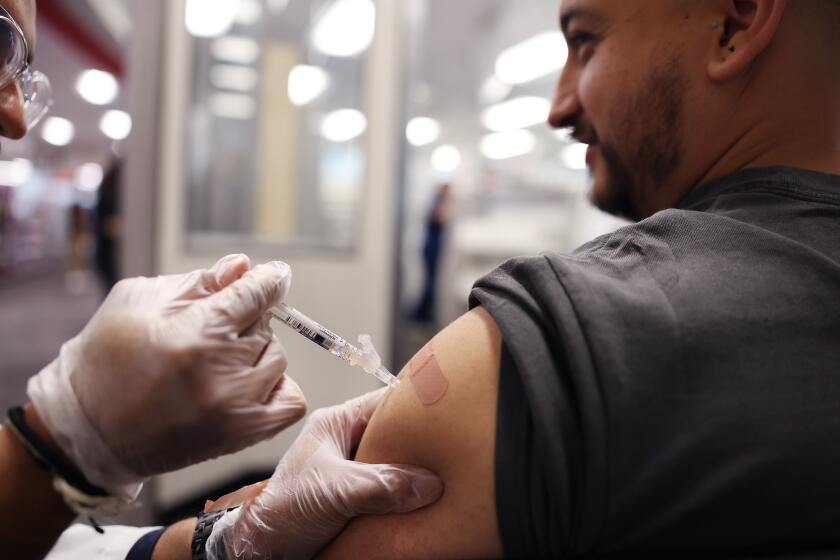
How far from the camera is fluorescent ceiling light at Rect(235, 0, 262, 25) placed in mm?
2486

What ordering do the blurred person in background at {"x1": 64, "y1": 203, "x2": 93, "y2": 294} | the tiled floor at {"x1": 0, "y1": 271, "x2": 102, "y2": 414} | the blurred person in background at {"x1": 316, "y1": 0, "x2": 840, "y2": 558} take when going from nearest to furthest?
the blurred person in background at {"x1": 316, "y1": 0, "x2": 840, "y2": 558} < the tiled floor at {"x1": 0, "y1": 271, "x2": 102, "y2": 414} < the blurred person in background at {"x1": 64, "y1": 203, "x2": 93, "y2": 294}

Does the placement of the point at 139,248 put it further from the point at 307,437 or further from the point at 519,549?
the point at 519,549

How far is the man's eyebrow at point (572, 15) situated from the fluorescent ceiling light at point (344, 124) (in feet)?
5.51

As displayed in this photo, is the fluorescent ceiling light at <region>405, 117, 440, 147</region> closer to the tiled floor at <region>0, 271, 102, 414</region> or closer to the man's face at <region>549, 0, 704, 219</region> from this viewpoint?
the tiled floor at <region>0, 271, 102, 414</region>

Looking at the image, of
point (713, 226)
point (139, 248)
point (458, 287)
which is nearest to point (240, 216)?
point (139, 248)

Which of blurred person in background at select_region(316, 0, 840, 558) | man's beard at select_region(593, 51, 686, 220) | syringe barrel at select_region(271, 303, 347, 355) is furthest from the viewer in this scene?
man's beard at select_region(593, 51, 686, 220)

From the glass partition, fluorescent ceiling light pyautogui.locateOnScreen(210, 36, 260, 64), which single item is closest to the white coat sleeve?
the glass partition

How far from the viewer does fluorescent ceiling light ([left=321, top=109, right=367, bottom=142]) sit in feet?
8.57

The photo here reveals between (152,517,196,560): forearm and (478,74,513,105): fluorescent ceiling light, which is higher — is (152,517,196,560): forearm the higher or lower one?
the lower one

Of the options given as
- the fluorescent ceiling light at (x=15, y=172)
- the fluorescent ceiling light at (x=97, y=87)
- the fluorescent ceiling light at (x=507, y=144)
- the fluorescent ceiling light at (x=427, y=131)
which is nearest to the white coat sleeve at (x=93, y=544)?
the fluorescent ceiling light at (x=427, y=131)

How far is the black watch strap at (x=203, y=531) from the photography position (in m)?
0.81

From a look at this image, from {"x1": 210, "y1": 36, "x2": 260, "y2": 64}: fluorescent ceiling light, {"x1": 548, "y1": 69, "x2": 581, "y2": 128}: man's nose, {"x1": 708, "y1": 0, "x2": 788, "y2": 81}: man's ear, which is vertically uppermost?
{"x1": 210, "y1": 36, "x2": 260, "y2": 64}: fluorescent ceiling light

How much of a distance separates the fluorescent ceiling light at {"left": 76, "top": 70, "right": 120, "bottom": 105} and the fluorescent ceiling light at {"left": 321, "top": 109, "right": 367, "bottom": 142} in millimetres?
5153

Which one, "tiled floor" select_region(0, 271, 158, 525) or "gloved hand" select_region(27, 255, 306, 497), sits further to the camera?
"tiled floor" select_region(0, 271, 158, 525)
